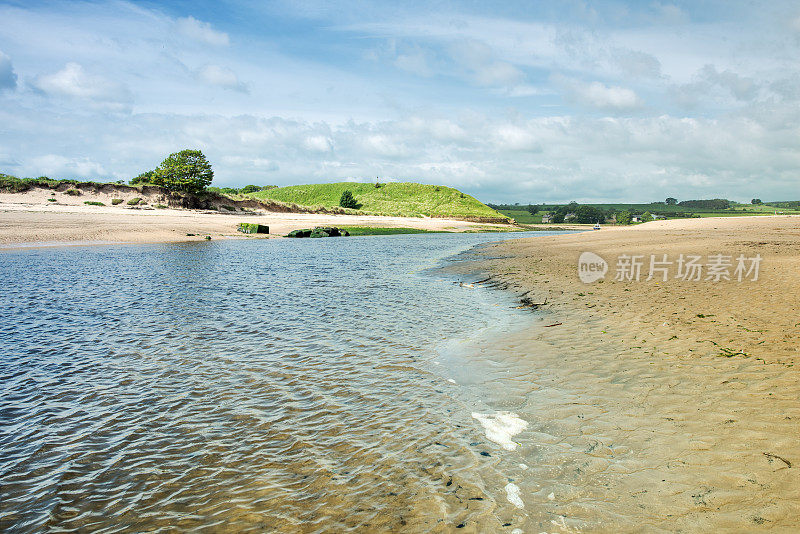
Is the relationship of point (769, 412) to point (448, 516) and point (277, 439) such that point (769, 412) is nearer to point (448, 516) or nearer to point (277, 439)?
point (448, 516)

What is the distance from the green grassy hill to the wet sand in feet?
346

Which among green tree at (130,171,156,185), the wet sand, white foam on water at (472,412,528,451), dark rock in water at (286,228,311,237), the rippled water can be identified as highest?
green tree at (130,171,156,185)

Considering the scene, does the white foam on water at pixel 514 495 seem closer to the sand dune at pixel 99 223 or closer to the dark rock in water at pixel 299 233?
the sand dune at pixel 99 223

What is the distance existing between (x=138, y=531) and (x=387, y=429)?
9.58 feet

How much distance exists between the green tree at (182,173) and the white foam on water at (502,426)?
74.9m

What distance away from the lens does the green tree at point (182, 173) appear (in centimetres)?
7194

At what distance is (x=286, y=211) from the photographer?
90.4 m

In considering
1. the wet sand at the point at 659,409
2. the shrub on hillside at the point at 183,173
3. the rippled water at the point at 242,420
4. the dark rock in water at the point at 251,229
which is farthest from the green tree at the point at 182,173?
the wet sand at the point at 659,409

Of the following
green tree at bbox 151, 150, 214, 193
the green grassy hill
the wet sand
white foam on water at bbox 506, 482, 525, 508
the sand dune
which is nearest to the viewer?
the wet sand

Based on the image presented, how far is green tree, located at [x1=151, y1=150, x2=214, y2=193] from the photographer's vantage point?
71938mm

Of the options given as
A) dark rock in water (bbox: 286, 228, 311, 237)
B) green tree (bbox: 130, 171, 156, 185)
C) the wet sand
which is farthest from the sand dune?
the wet sand

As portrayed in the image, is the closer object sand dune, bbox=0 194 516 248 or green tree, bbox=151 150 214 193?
sand dune, bbox=0 194 516 248

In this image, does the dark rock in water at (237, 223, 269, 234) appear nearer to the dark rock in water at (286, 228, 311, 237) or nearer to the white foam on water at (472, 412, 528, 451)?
the dark rock in water at (286, 228, 311, 237)

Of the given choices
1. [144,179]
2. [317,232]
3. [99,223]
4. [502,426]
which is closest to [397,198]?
[144,179]
